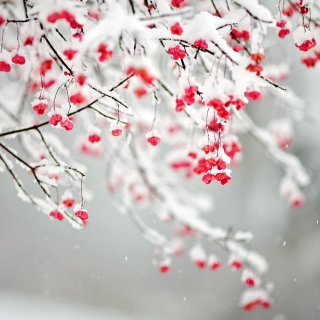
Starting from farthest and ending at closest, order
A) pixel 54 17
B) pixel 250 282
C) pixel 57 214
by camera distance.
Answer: pixel 250 282, pixel 57 214, pixel 54 17

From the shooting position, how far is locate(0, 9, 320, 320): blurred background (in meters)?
7.89

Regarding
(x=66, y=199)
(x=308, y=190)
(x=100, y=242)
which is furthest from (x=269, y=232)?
(x=66, y=199)

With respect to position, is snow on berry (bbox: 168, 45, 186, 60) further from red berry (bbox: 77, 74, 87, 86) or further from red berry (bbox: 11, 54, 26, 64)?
red berry (bbox: 11, 54, 26, 64)

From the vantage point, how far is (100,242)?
10008 mm

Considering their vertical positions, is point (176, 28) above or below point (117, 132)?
above

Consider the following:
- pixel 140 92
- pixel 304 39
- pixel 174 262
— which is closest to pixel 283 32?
pixel 304 39

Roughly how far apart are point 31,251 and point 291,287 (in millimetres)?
5261

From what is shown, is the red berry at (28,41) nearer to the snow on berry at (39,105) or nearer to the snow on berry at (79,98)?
the snow on berry at (79,98)

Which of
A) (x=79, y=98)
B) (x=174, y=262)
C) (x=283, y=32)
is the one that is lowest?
(x=79, y=98)

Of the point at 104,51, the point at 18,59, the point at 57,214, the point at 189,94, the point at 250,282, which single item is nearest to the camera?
the point at 104,51

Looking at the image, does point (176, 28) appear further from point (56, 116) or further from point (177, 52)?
point (56, 116)

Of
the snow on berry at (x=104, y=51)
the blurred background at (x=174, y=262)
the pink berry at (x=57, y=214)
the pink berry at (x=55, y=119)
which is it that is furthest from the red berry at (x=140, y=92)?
the blurred background at (x=174, y=262)

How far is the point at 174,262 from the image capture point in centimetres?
952

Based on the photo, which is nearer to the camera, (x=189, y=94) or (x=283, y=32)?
(x=189, y=94)
